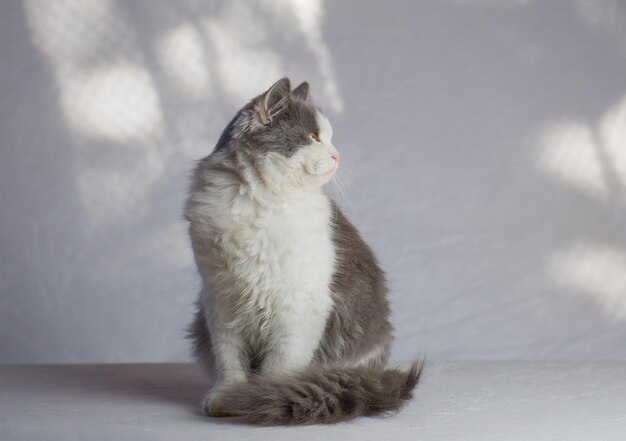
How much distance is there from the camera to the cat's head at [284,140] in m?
1.95

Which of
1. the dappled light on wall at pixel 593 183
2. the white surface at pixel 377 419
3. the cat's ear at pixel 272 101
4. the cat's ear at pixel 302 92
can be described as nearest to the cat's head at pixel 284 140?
the cat's ear at pixel 272 101

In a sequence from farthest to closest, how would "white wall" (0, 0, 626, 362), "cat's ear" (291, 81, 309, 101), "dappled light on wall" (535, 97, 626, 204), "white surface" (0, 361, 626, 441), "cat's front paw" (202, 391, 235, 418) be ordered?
"dappled light on wall" (535, 97, 626, 204) < "white wall" (0, 0, 626, 362) < "cat's ear" (291, 81, 309, 101) < "cat's front paw" (202, 391, 235, 418) < "white surface" (0, 361, 626, 441)

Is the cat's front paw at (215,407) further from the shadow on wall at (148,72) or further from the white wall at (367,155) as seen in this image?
the shadow on wall at (148,72)

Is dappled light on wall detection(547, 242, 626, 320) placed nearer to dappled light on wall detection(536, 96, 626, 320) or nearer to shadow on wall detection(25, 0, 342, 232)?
dappled light on wall detection(536, 96, 626, 320)

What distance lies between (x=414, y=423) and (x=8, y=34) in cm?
212

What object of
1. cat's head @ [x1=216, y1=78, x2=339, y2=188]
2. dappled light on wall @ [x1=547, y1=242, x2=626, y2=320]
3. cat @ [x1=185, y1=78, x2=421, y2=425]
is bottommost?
dappled light on wall @ [x1=547, y1=242, x2=626, y2=320]

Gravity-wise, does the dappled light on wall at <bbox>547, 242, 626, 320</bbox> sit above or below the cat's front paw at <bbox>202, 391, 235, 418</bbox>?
below

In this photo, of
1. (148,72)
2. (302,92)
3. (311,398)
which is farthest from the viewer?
(148,72)

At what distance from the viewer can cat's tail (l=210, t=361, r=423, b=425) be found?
1.81 meters

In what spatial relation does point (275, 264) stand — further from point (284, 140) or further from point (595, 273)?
point (595, 273)

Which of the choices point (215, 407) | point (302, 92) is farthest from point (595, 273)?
point (215, 407)

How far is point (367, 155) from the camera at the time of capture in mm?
3336

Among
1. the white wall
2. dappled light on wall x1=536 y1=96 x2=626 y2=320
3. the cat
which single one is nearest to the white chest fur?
the cat

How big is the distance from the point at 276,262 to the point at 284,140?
0.91ft
